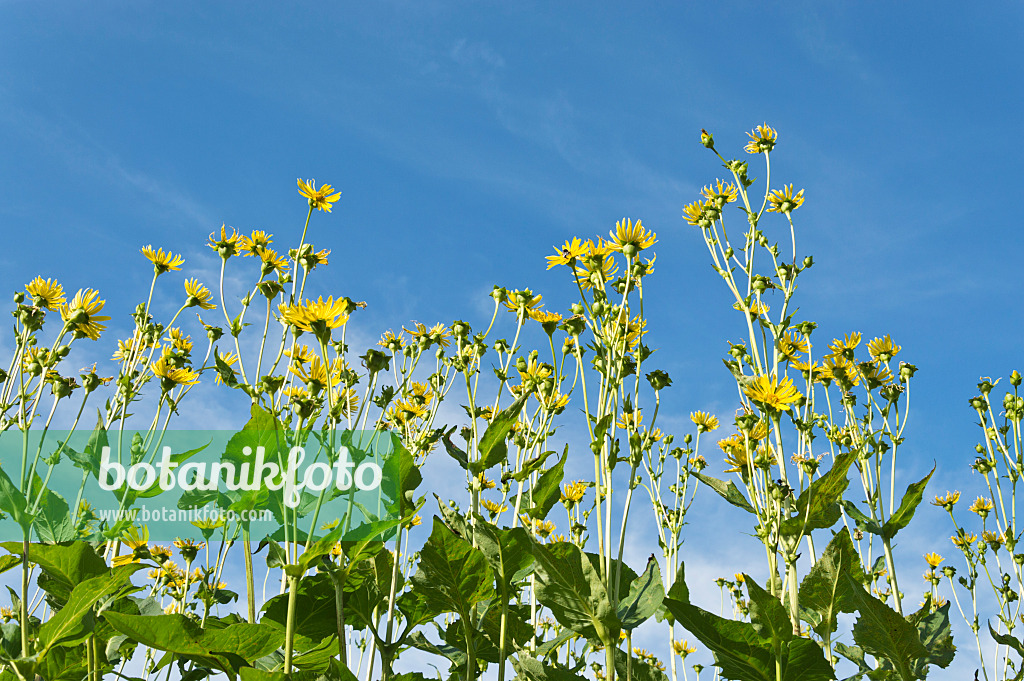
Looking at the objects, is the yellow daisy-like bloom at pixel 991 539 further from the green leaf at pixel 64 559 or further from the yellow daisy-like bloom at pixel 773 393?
the green leaf at pixel 64 559

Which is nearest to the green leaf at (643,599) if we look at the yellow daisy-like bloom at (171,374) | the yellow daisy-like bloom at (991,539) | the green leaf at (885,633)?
the green leaf at (885,633)

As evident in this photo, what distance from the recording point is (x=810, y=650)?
6.30ft

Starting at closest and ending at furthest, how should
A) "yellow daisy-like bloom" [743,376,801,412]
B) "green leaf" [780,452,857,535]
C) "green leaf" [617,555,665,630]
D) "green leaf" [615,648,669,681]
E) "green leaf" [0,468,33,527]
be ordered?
1. "green leaf" [617,555,665,630]
2. "green leaf" [0,468,33,527]
3. "green leaf" [780,452,857,535]
4. "green leaf" [615,648,669,681]
5. "yellow daisy-like bloom" [743,376,801,412]

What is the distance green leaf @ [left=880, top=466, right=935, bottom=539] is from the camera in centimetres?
256

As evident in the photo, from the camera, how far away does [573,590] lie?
2.01 meters

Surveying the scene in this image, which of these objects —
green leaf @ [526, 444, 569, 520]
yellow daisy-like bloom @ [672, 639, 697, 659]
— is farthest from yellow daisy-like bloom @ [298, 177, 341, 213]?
yellow daisy-like bloom @ [672, 639, 697, 659]

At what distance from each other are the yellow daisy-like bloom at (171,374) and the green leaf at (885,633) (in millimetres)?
2776

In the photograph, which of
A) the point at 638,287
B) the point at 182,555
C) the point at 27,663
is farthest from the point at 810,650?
the point at 182,555

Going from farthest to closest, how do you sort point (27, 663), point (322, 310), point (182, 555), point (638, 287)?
point (182, 555) < point (638, 287) < point (322, 310) < point (27, 663)

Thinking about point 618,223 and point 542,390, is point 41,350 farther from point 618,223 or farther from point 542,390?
point 618,223

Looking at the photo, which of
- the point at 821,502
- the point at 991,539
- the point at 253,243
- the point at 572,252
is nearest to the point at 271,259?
the point at 253,243

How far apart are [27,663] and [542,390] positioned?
6.20 feet

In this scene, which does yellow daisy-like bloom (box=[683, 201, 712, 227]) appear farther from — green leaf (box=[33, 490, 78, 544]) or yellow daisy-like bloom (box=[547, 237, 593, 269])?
green leaf (box=[33, 490, 78, 544])

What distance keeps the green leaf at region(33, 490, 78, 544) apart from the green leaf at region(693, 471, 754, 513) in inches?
86.3
